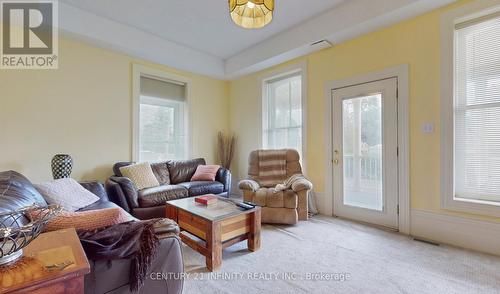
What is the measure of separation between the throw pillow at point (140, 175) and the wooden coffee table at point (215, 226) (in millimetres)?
1018

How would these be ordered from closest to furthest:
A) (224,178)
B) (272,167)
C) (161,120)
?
1. (272,167)
2. (224,178)
3. (161,120)

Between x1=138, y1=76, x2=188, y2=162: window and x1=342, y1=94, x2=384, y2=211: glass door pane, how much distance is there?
297cm

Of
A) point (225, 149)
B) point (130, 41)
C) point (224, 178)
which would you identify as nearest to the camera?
point (130, 41)

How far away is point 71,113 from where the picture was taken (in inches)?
125

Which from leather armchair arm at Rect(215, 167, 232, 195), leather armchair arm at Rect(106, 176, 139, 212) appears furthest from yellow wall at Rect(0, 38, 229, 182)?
leather armchair arm at Rect(215, 167, 232, 195)

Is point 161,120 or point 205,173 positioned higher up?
point 161,120

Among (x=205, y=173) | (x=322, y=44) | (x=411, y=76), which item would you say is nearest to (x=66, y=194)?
Result: (x=205, y=173)

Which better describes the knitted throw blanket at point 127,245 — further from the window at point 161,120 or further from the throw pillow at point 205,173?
the window at point 161,120

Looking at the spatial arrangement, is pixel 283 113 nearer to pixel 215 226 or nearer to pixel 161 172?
pixel 161 172

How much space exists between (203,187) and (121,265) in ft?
7.71

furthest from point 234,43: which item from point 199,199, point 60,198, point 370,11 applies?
point 60,198

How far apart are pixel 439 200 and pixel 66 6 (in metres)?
5.06

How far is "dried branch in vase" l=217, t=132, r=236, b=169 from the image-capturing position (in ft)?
16.1

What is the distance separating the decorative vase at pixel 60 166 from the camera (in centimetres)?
279
